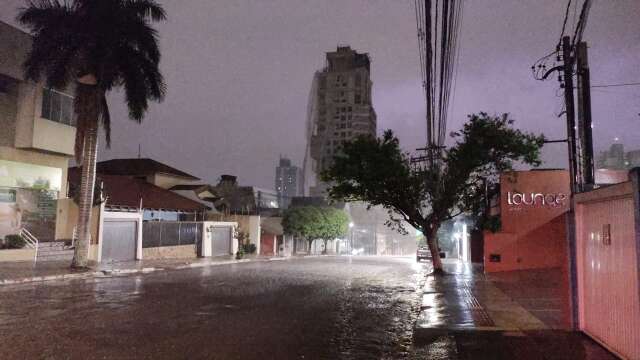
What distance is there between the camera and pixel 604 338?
325 inches

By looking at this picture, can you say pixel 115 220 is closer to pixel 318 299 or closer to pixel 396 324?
pixel 318 299

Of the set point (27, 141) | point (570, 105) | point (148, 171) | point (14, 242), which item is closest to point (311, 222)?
point (148, 171)

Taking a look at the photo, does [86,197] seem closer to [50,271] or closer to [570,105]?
[50,271]

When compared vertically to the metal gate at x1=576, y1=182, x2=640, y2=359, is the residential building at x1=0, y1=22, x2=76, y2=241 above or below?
above

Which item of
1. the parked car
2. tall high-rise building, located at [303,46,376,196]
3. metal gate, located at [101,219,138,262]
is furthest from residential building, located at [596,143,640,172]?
tall high-rise building, located at [303,46,376,196]

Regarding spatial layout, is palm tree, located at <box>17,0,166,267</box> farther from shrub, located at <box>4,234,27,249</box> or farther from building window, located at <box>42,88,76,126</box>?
building window, located at <box>42,88,76,126</box>

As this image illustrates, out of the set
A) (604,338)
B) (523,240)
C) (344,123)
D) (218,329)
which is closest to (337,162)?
(523,240)

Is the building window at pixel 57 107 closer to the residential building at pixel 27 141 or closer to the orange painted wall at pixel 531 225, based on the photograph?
the residential building at pixel 27 141

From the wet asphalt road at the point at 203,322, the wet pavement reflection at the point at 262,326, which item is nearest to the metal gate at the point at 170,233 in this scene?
the wet asphalt road at the point at 203,322

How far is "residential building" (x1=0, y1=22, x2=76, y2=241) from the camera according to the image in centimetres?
2844

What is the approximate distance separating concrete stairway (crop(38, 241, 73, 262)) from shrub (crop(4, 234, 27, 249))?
3.94 feet

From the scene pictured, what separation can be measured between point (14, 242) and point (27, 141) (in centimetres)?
641

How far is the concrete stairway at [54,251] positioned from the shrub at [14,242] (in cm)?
120

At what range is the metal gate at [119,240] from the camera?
100 feet
